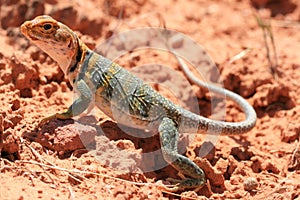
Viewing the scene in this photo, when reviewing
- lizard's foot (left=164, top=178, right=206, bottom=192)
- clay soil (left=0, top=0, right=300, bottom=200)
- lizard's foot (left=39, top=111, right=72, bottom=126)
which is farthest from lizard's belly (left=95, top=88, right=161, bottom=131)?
lizard's foot (left=164, top=178, right=206, bottom=192)

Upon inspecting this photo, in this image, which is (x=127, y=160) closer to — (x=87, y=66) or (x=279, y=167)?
(x=87, y=66)

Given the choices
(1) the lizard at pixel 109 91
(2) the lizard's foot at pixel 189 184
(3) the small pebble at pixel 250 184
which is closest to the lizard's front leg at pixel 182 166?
(2) the lizard's foot at pixel 189 184

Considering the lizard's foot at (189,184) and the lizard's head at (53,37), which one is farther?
the lizard's head at (53,37)

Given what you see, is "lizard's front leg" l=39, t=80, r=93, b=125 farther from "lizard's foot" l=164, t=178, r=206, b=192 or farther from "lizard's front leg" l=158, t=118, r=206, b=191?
"lizard's foot" l=164, t=178, r=206, b=192

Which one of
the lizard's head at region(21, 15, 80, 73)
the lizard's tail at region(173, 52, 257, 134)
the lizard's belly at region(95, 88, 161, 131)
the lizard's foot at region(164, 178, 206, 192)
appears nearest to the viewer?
the lizard's foot at region(164, 178, 206, 192)

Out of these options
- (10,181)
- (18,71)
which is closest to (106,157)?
(10,181)

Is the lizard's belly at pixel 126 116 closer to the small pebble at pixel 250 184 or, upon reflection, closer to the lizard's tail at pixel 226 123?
the lizard's tail at pixel 226 123
